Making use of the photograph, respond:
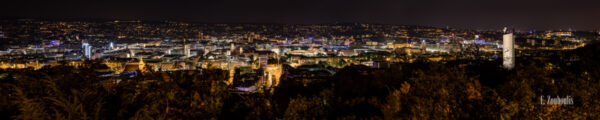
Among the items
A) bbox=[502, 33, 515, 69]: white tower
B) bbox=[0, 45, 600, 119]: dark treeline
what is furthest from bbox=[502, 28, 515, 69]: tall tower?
bbox=[0, 45, 600, 119]: dark treeline

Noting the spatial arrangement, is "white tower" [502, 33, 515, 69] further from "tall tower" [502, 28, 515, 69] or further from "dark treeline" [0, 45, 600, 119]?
"dark treeline" [0, 45, 600, 119]

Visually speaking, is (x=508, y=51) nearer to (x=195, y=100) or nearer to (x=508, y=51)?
(x=508, y=51)

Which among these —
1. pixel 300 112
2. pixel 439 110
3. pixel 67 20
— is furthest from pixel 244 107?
pixel 67 20

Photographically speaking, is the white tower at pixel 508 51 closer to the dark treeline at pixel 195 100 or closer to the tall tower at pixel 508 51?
the tall tower at pixel 508 51

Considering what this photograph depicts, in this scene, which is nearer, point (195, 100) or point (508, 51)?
point (195, 100)

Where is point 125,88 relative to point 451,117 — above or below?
above

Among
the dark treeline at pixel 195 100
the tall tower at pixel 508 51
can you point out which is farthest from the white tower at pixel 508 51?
the dark treeline at pixel 195 100

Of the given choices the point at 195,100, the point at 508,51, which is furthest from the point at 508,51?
the point at 195,100

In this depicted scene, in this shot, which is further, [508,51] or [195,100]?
[508,51]

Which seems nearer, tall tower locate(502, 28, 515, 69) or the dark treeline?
the dark treeline

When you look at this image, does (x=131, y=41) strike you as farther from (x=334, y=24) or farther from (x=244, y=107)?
(x=244, y=107)

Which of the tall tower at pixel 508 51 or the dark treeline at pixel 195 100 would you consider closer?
the dark treeline at pixel 195 100
